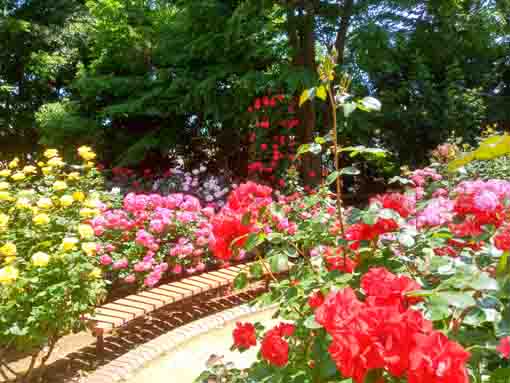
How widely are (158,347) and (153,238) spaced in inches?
49.6

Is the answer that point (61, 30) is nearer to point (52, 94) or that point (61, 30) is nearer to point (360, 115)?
point (52, 94)

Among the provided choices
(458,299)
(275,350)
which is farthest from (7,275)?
(458,299)

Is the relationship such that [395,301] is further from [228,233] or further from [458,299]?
[228,233]

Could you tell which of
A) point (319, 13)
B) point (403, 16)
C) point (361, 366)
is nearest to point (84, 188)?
point (361, 366)

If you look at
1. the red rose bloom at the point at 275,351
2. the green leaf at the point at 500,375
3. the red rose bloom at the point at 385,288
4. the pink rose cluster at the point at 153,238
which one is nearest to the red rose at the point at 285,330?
the red rose bloom at the point at 275,351

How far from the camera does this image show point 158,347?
11.3 feet

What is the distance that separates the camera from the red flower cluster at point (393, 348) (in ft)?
2.38

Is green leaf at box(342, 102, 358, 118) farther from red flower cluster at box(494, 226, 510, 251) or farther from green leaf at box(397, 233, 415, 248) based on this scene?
red flower cluster at box(494, 226, 510, 251)

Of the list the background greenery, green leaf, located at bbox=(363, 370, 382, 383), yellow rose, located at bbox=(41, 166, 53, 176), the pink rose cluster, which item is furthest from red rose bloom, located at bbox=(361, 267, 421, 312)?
the background greenery

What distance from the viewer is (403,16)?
8.61 metres

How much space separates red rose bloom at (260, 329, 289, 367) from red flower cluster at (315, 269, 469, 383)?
66cm

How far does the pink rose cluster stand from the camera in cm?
412

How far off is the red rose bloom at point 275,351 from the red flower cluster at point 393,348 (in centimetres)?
66

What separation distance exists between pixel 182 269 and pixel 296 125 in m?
4.25
